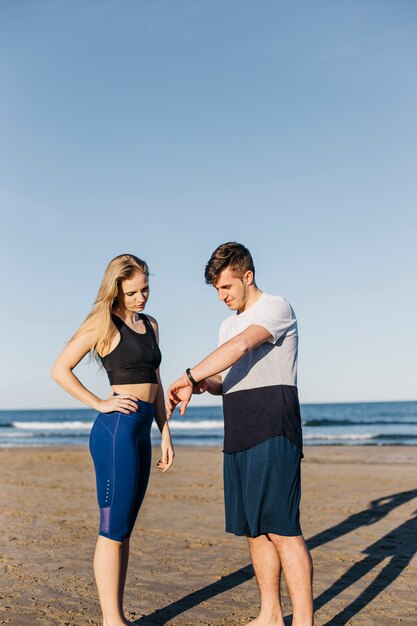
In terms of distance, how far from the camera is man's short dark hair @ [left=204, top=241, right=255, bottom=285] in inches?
146

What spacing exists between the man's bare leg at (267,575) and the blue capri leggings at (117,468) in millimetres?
737

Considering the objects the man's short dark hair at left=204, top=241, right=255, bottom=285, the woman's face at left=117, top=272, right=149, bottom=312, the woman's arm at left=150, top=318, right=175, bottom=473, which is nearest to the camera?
the man's short dark hair at left=204, top=241, right=255, bottom=285

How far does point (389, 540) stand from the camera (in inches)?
268

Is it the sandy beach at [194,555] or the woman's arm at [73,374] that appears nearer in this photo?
the woman's arm at [73,374]

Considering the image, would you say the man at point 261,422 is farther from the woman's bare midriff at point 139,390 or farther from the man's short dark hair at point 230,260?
the woman's bare midriff at point 139,390

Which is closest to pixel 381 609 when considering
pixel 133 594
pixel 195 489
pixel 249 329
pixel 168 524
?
pixel 133 594

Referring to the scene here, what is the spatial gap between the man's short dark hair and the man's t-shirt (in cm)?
21

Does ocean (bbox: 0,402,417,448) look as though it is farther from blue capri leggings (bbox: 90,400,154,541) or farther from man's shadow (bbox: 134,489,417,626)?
blue capri leggings (bbox: 90,400,154,541)

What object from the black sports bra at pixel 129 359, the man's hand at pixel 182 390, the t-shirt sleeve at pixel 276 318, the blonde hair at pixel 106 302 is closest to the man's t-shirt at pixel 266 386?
the t-shirt sleeve at pixel 276 318

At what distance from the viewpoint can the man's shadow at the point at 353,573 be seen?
4461mm

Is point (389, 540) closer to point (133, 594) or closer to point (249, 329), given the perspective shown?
point (133, 594)

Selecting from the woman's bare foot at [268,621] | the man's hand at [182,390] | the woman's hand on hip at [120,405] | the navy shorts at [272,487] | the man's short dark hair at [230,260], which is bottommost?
the woman's bare foot at [268,621]

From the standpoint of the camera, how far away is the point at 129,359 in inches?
153

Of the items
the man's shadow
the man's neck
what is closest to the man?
the man's neck
